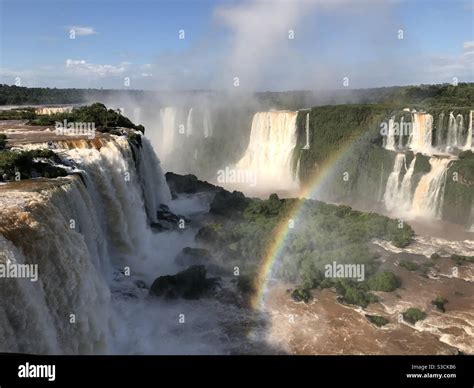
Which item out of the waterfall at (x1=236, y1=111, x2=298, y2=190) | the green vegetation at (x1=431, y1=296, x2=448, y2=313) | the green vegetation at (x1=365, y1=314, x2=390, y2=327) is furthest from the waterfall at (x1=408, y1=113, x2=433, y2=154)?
the green vegetation at (x1=365, y1=314, x2=390, y2=327)

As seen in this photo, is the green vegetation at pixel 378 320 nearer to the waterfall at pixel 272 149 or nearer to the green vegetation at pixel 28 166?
the green vegetation at pixel 28 166

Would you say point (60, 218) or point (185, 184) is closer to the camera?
point (60, 218)

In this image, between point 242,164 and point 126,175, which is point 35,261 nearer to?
point 126,175

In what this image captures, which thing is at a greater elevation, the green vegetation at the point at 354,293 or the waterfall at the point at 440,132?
the waterfall at the point at 440,132

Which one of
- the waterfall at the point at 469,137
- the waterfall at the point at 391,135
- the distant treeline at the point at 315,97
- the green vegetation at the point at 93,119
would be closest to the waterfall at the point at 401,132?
the waterfall at the point at 391,135

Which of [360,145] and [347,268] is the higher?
[360,145]
